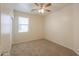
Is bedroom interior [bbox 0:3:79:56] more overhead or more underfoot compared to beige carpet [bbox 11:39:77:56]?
more overhead

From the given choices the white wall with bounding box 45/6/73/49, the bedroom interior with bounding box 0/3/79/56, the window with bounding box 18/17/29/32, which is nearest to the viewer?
the bedroom interior with bounding box 0/3/79/56

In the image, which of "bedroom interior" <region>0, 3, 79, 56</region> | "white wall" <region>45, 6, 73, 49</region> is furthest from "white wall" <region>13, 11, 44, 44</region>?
"white wall" <region>45, 6, 73, 49</region>

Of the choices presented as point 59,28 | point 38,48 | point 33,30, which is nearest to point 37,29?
point 33,30

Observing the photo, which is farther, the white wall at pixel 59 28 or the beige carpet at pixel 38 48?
the white wall at pixel 59 28

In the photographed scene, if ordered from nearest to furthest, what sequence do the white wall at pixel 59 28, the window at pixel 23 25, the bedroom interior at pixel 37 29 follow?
the bedroom interior at pixel 37 29 → the window at pixel 23 25 → the white wall at pixel 59 28

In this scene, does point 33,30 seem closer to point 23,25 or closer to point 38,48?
point 23,25

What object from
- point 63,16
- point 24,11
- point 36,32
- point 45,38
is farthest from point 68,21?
point 24,11

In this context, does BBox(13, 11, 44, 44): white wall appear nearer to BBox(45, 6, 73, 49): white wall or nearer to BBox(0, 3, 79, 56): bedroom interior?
BBox(0, 3, 79, 56): bedroom interior

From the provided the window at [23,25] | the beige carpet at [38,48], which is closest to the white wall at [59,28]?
the beige carpet at [38,48]

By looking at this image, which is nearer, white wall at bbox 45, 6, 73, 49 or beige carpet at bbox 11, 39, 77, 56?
beige carpet at bbox 11, 39, 77, 56

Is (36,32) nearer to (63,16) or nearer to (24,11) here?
(24,11)

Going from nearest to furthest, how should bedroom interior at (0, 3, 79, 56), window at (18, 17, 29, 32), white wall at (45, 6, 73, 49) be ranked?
bedroom interior at (0, 3, 79, 56)
window at (18, 17, 29, 32)
white wall at (45, 6, 73, 49)

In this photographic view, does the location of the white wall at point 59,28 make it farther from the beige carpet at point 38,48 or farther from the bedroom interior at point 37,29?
the beige carpet at point 38,48

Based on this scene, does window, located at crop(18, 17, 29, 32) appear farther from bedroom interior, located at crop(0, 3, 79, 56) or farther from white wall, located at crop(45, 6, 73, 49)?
white wall, located at crop(45, 6, 73, 49)
